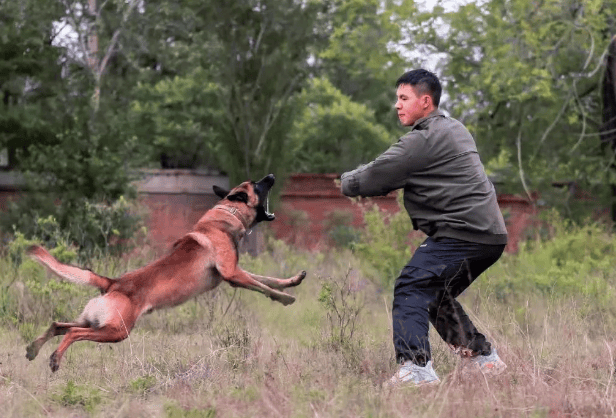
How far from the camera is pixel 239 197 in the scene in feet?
22.5

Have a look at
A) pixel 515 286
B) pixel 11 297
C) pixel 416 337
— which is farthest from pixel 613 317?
pixel 11 297

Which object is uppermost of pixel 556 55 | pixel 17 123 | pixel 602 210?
pixel 556 55

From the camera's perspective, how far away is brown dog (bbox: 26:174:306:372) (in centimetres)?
593

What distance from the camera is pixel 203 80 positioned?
25.3 m

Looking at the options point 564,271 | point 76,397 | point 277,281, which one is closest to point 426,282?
point 277,281

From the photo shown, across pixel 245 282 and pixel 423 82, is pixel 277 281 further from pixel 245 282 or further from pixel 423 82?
pixel 423 82

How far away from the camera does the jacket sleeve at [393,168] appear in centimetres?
509

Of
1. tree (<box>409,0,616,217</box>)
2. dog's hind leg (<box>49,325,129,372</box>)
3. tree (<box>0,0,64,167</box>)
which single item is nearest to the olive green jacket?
dog's hind leg (<box>49,325,129,372</box>)

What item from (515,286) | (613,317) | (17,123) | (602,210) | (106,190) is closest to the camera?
(613,317)

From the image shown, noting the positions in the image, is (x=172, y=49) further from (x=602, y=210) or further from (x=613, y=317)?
(x=613, y=317)

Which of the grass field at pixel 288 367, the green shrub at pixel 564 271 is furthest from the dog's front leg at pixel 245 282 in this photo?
the green shrub at pixel 564 271

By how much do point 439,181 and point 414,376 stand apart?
1.13m

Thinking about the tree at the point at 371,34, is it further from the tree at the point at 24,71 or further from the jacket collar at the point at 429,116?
the jacket collar at the point at 429,116

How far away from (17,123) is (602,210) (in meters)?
14.1
